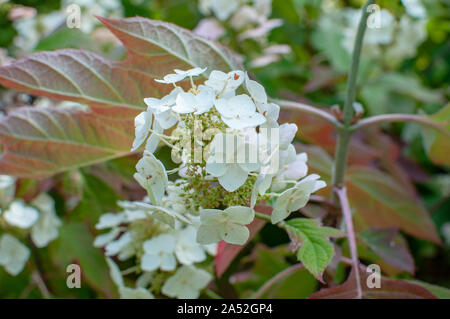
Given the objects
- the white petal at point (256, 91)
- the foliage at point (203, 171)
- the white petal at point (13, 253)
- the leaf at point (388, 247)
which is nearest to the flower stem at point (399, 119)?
the foliage at point (203, 171)

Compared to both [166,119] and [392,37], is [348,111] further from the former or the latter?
[392,37]

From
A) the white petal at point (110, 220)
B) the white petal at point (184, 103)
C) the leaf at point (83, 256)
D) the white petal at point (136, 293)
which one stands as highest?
the white petal at point (184, 103)

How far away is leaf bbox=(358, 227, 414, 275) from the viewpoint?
0.72m

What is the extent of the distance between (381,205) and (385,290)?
0.29 metres

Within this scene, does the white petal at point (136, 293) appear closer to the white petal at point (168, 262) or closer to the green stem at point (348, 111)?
the white petal at point (168, 262)

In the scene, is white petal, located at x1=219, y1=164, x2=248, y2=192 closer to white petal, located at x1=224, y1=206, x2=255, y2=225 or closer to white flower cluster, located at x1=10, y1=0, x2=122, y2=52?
white petal, located at x1=224, y1=206, x2=255, y2=225

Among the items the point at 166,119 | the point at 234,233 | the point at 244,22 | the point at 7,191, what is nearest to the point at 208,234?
the point at 234,233

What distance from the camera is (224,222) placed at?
50cm

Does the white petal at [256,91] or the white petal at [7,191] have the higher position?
the white petal at [256,91]

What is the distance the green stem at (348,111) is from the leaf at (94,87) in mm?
180

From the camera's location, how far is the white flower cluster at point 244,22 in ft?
4.10

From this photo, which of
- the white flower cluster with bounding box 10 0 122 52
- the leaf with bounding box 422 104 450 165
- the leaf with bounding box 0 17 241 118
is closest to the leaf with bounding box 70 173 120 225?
the leaf with bounding box 0 17 241 118

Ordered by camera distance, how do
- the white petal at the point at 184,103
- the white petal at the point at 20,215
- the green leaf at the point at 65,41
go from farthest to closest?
the green leaf at the point at 65,41 < the white petal at the point at 20,215 < the white petal at the point at 184,103

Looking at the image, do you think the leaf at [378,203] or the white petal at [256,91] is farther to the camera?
the leaf at [378,203]
